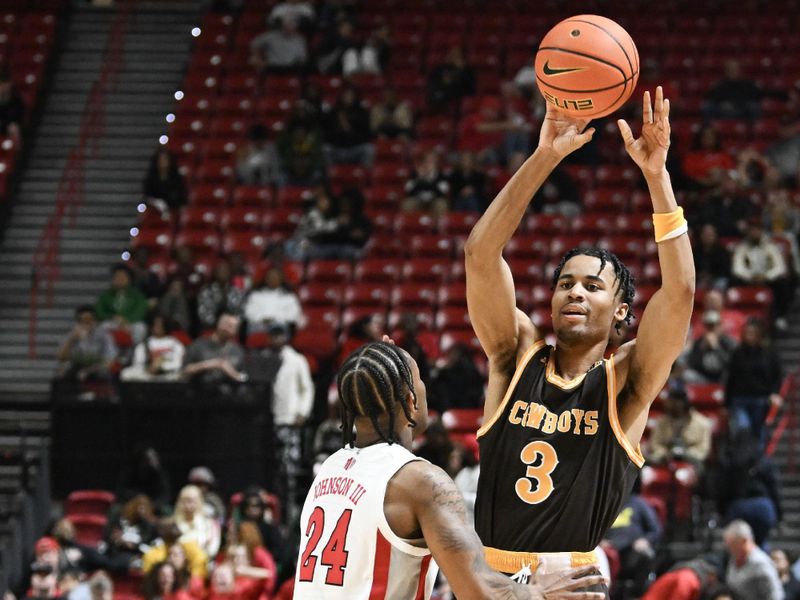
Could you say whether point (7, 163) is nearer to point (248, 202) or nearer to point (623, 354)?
point (248, 202)

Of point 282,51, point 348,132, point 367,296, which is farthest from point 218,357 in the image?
point 282,51

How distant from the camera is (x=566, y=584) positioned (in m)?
4.43

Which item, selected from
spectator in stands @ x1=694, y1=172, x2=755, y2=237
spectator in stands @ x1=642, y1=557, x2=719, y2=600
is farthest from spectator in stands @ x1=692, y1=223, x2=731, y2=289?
spectator in stands @ x1=642, y1=557, x2=719, y2=600

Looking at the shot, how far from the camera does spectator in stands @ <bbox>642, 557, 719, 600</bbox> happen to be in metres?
10.0

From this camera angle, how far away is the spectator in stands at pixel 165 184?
56.1ft

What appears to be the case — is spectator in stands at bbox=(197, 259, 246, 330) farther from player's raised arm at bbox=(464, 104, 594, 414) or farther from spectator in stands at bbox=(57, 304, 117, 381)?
player's raised arm at bbox=(464, 104, 594, 414)

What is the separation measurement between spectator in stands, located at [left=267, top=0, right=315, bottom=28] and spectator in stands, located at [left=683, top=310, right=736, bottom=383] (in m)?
7.65

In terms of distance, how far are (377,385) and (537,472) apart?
84cm

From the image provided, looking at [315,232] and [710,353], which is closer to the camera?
[710,353]

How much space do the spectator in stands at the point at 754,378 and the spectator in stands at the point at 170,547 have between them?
15.3 feet

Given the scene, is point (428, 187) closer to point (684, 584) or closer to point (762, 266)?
point (762, 266)

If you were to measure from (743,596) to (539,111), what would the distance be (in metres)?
8.00

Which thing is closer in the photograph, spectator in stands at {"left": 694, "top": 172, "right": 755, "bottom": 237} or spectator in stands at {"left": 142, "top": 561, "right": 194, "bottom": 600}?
spectator in stands at {"left": 142, "top": 561, "right": 194, "bottom": 600}

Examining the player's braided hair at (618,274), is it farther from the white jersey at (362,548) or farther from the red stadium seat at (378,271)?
the red stadium seat at (378,271)
